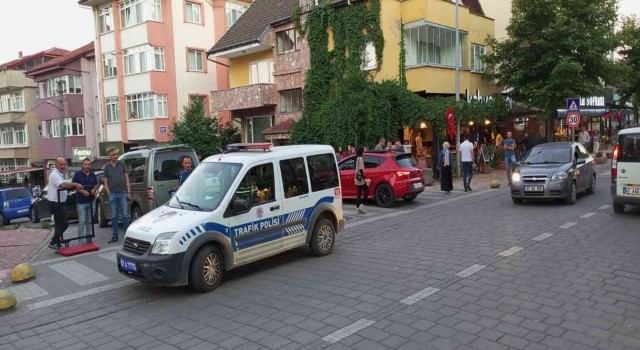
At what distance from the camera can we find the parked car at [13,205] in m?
24.2

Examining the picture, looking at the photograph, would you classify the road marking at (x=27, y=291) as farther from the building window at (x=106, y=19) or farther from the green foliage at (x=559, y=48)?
the building window at (x=106, y=19)

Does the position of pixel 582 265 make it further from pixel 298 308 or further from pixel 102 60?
pixel 102 60

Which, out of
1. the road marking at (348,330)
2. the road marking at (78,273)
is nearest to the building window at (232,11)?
the road marking at (78,273)

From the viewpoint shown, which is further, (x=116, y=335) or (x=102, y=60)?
(x=102, y=60)

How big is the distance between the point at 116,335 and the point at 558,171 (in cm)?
1151

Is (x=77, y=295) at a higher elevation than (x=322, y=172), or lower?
lower

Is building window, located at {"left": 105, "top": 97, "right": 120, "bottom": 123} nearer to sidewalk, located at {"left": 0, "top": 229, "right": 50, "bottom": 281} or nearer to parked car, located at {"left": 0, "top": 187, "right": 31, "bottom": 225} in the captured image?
parked car, located at {"left": 0, "top": 187, "right": 31, "bottom": 225}

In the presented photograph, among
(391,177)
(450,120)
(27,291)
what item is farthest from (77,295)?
(450,120)

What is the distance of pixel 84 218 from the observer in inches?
398

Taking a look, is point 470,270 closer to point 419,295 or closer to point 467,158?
point 419,295

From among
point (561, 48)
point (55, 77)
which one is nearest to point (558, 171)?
point (561, 48)

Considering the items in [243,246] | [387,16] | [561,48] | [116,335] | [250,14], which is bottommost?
[116,335]

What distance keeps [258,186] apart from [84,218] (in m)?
4.68

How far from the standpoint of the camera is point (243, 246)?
725 centimetres
